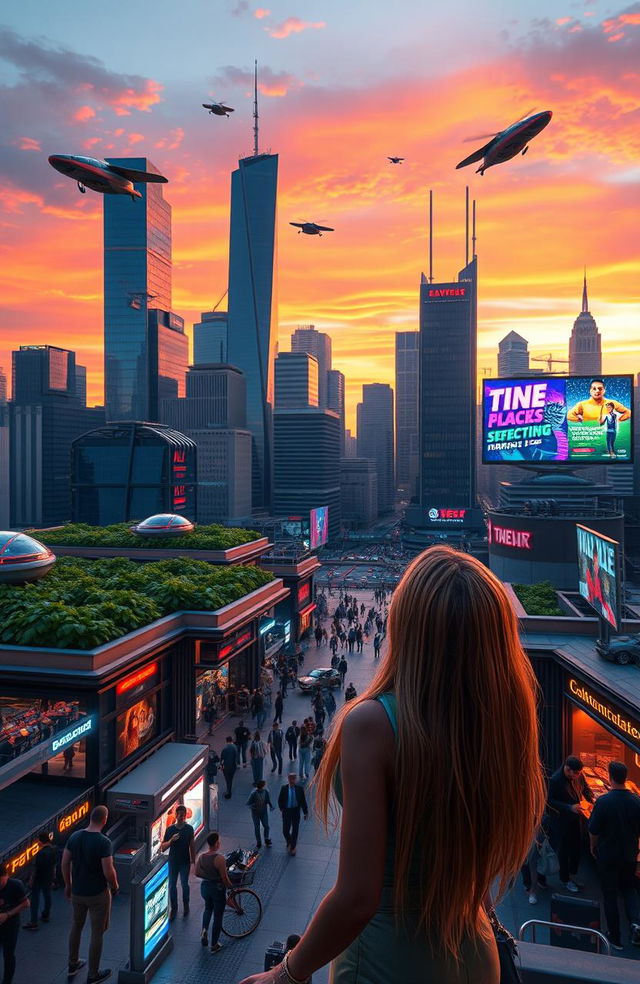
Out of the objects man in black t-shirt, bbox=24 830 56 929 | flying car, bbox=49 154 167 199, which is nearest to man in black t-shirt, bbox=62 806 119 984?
man in black t-shirt, bbox=24 830 56 929

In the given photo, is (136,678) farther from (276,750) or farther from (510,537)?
(510,537)

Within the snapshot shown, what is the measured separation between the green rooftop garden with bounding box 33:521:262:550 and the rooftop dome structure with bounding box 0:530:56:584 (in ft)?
37.8

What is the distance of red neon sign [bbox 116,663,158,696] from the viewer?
15.9 metres

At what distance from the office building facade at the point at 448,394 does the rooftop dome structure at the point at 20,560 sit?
157568 mm

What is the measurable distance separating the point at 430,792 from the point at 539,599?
83.0 ft

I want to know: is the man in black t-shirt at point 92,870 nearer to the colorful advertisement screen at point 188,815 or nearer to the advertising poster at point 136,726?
the colorful advertisement screen at point 188,815

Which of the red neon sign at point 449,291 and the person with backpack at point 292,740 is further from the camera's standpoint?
the red neon sign at point 449,291

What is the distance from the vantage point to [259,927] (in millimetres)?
11891

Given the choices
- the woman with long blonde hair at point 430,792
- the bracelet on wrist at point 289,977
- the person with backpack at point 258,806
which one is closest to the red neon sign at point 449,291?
the person with backpack at point 258,806

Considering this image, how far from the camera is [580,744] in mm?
17156

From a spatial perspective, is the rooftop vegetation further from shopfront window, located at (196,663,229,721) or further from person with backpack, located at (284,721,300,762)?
shopfront window, located at (196,663,229,721)

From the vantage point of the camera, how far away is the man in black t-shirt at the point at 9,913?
30.4 ft

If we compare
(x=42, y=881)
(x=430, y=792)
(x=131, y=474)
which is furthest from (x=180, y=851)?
(x=131, y=474)

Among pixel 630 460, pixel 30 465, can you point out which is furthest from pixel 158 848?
pixel 30 465
